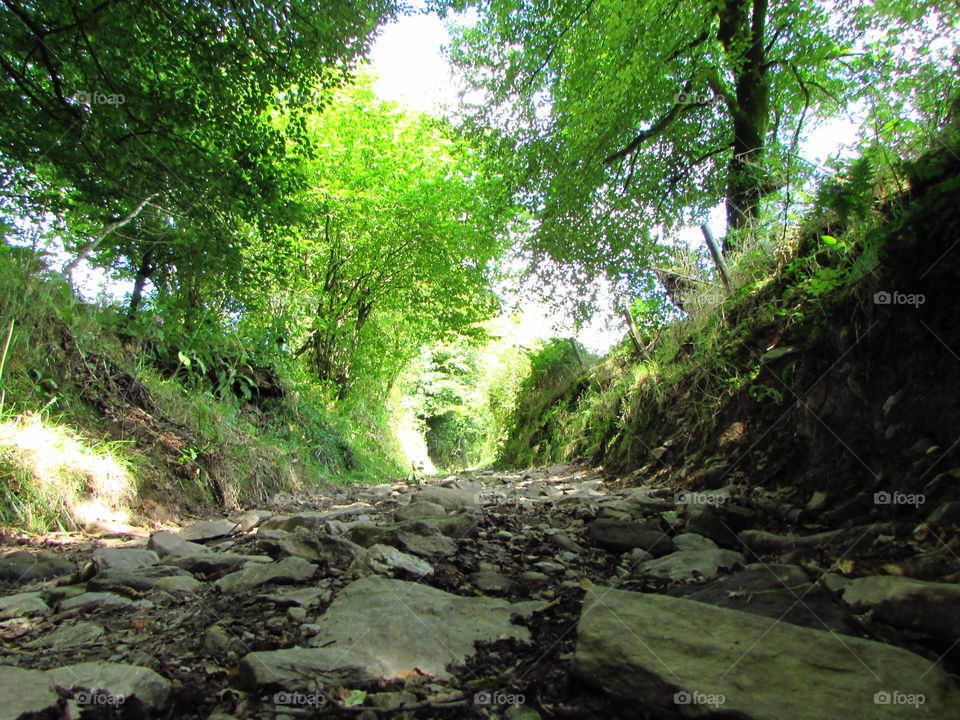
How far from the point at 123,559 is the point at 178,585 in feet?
1.59

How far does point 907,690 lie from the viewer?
1.28 metres

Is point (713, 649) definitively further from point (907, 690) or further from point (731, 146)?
point (731, 146)

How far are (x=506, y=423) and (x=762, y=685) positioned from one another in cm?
1415

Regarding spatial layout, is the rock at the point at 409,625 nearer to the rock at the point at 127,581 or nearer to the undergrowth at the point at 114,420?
the rock at the point at 127,581

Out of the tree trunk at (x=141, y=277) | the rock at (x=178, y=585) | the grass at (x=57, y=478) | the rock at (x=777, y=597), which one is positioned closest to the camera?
the rock at (x=777, y=597)

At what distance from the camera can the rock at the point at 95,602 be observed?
224 centimetres

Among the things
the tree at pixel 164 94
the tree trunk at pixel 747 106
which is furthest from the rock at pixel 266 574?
the tree trunk at pixel 747 106

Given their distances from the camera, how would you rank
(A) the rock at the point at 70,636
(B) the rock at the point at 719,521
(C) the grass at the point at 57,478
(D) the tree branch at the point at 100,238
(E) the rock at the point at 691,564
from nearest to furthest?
(A) the rock at the point at 70,636 → (E) the rock at the point at 691,564 → (B) the rock at the point at 719,521 → (C) the grass at the point at 57,478 → (D) the tree branch at the point at 100,238

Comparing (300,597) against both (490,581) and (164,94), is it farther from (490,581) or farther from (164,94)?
(164,94)

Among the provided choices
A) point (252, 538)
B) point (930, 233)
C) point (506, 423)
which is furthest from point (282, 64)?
point (506, 423)

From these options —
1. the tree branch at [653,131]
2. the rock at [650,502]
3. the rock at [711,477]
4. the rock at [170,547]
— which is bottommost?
the rock at [170,547]

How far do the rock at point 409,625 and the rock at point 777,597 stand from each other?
69 cm

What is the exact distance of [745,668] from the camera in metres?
1.41

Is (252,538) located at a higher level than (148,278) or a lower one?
lower
